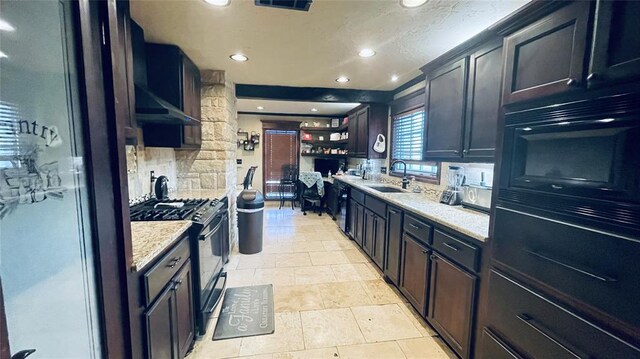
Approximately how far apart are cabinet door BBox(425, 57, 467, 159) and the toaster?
329 mm

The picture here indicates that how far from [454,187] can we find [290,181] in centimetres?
503

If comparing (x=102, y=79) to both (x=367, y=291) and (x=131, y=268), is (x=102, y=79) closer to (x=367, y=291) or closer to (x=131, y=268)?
(x=131, y=268)

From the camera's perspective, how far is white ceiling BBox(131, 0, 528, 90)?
170cm

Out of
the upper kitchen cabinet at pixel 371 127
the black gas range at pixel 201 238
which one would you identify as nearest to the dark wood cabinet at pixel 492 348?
the black gas range at pixel 201 238

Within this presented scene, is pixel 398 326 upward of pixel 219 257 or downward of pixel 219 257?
downward

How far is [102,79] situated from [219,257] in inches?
78.1

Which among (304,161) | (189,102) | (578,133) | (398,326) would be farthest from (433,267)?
(304,161)

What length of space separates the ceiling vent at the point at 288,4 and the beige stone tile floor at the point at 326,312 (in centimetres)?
236

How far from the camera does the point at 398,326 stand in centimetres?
213

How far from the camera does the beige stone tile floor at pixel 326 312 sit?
1850 mm

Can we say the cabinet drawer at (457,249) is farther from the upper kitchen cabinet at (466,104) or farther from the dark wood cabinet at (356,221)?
the dark wood cabinet at (356,221)

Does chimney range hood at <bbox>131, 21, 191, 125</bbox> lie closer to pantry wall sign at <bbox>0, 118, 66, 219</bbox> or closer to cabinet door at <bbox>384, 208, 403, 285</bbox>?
pantry wall sign at <bbox>0, 118, 66, 219</bbox>

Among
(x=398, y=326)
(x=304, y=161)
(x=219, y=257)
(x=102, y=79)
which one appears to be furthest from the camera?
(x=304, y=161)

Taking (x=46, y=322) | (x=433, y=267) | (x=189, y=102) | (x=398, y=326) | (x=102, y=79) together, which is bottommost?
(x=398, y=326)
